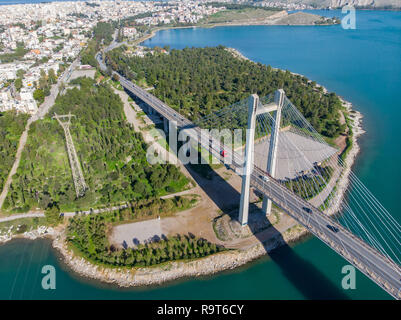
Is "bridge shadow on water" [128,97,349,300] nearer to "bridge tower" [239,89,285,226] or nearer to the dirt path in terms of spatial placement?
"bridge tower" [239,89,285,226]

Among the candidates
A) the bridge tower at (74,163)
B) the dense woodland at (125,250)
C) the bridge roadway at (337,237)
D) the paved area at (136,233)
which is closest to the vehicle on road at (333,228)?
the bridge roadway at (337,237)

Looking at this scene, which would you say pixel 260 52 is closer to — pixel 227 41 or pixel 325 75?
pixel 227 41

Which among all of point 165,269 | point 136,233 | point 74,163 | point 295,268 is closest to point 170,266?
point 165,269

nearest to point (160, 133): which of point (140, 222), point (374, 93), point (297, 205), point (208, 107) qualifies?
point (208, 107)

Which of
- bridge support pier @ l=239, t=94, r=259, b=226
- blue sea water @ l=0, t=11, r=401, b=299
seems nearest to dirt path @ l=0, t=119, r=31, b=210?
blue sea water @ l=0, t=11, r=401, b=299
